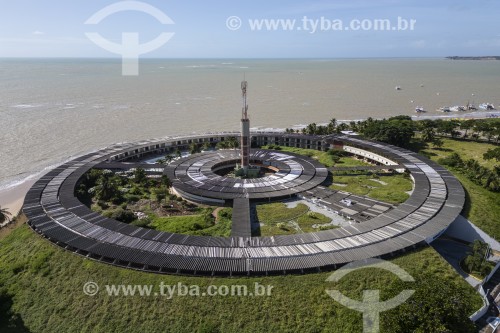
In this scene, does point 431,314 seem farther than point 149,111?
No

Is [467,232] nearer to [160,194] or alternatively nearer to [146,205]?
[160,194]

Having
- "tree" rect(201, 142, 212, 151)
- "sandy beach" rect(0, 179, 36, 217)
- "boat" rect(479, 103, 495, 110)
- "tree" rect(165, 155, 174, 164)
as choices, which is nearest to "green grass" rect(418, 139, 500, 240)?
"tree" rect(201, 142, 212, 151)

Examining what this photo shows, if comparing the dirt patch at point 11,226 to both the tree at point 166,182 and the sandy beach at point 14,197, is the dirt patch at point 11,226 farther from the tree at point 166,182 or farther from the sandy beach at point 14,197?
the tree at point 166,182

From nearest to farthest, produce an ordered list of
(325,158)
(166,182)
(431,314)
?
(431,314) < (166,182) < (325,158)

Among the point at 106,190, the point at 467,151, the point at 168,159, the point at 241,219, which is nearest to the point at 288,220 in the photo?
the point at 241,219

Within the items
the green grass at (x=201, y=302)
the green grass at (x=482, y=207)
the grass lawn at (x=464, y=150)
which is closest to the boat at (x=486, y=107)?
the grass lawn at (x=464, y=150)

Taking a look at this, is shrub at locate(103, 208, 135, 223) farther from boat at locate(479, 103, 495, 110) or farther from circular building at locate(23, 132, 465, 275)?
boat at locate(479, 103, 495, 110)
